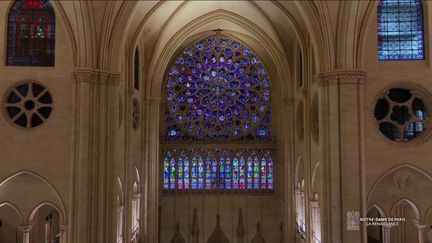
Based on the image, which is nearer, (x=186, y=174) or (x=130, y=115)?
(x=130, y=115)

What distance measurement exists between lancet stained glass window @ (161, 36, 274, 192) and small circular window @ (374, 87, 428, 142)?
463 inches

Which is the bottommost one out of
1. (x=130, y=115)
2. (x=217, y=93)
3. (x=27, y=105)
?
(x=130, y=115)

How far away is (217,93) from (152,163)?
21.6ft

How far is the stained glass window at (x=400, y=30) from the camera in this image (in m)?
16.3

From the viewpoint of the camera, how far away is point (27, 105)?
16.4m

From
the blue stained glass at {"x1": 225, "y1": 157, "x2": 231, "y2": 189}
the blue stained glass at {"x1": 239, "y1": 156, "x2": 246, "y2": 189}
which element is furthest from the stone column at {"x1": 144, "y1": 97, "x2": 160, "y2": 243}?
the blue stained glass at {"x1": 239, "y1": 156, "x2": 246, "y2": 189}

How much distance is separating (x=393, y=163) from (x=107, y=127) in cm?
1013

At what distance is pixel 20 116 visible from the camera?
1630 centimetres

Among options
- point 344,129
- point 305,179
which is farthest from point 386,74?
point 305,179

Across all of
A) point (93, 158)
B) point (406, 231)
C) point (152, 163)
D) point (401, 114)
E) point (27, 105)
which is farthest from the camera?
point (152, 163)

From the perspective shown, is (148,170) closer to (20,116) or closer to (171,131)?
(171,131)

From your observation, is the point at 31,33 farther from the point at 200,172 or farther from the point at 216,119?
the point at 200,172

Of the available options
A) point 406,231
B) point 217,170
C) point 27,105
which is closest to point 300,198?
point 406,231

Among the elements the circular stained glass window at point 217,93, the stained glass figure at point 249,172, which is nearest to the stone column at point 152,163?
the circular stained glass window at point 217,93
